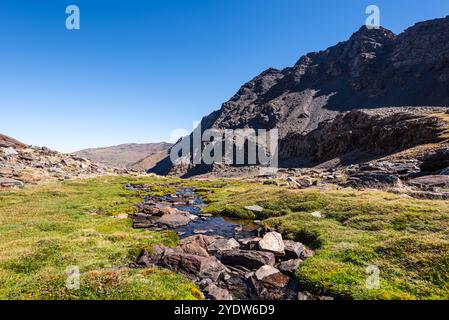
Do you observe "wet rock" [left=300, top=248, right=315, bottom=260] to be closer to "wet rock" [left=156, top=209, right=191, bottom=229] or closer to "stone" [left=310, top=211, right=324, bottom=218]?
"stone" [left=310, top=211, right=324, bottom=218]

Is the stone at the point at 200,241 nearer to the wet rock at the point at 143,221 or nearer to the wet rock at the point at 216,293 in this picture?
the wet rock at the point at 216,293

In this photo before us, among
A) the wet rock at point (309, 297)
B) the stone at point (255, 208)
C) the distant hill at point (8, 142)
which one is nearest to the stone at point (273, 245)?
the wet rock at point (309, 297)

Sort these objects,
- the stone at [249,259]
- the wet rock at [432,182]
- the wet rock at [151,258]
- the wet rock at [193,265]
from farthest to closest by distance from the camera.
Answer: the wet rock at [432,182], the stone at [249,259], the wet rock at [151,258], the wet rock at [193,265]

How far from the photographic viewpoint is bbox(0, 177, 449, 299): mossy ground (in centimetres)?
1220

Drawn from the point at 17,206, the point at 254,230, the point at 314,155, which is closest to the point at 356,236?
the point at 254,230

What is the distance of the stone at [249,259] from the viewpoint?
1620cm

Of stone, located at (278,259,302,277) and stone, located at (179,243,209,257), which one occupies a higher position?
stone, located at (179,243,209,257)

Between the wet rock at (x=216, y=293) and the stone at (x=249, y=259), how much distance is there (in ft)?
10.9

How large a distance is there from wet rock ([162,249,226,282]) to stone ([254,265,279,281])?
2.07 meters

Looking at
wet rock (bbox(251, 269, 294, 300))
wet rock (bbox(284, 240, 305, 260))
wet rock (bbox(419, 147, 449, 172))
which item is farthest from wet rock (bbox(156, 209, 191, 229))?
wet rock (bbox(419, 147, 449, 172))

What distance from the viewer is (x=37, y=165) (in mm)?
86875

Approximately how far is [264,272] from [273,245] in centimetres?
351
